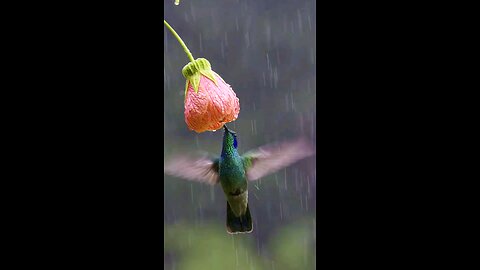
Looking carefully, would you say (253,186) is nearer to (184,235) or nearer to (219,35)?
(184,235)

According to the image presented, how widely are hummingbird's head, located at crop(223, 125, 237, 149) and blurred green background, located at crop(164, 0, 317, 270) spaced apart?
0.01 metres

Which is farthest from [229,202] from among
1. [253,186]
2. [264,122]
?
[264,122]

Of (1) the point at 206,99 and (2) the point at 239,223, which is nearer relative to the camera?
(1) the point at 206,99

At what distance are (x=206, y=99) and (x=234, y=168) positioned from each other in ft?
0.70

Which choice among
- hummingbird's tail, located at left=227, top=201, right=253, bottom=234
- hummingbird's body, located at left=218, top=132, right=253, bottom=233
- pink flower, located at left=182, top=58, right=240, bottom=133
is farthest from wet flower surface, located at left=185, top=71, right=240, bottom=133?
hummingbird's tail, located at left=227, top=201, right=253, bottom=234

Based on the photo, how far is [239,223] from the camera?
74.9 inches

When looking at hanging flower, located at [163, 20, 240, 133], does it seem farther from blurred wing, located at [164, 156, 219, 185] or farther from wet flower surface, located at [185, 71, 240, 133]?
blurred wing, located at [164, 156, 219, 185]

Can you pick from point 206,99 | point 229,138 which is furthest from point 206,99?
point 229,138

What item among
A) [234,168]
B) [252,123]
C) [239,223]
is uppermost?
[252,123]

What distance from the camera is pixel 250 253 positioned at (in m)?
1.92

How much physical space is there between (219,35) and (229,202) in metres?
0.43

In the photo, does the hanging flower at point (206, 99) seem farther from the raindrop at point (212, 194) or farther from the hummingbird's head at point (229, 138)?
the raindrop at point (212, 194)

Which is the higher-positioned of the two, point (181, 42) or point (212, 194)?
point (181, 42)

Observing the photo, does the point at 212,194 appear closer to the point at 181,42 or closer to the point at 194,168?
the point at 194,168
